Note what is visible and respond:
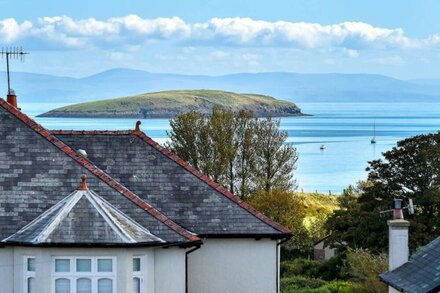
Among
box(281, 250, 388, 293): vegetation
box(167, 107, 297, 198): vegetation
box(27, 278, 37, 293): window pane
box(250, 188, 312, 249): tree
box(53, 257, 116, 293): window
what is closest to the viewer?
box(53, 257, 116, 293): window

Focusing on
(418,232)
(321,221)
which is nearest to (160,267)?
(418,232)

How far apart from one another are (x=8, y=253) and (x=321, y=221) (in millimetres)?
47850

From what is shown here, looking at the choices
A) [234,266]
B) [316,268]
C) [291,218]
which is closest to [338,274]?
[316,268]

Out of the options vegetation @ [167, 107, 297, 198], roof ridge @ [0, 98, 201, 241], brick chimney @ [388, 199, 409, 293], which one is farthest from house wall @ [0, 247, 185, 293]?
vegetation @ [167, 107, 297, 198]

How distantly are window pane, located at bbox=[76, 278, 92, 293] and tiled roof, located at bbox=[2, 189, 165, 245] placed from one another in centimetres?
89

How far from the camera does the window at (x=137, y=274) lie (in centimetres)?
2352

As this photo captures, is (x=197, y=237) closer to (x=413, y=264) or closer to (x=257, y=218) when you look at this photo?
(x=257, y=218)

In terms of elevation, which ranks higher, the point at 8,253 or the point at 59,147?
the point at 59,147

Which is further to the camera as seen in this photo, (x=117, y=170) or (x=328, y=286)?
(x=328, y=286)

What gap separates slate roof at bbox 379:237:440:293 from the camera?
939 inches

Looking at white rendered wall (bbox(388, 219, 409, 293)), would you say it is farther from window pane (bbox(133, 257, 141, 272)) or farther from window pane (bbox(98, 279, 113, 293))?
window pane (bbox(98, 279, 113, 293))

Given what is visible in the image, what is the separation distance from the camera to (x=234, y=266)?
26484mm

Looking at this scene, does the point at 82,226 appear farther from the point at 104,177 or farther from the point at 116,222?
the point at 104,177

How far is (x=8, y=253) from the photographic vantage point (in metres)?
23.7
